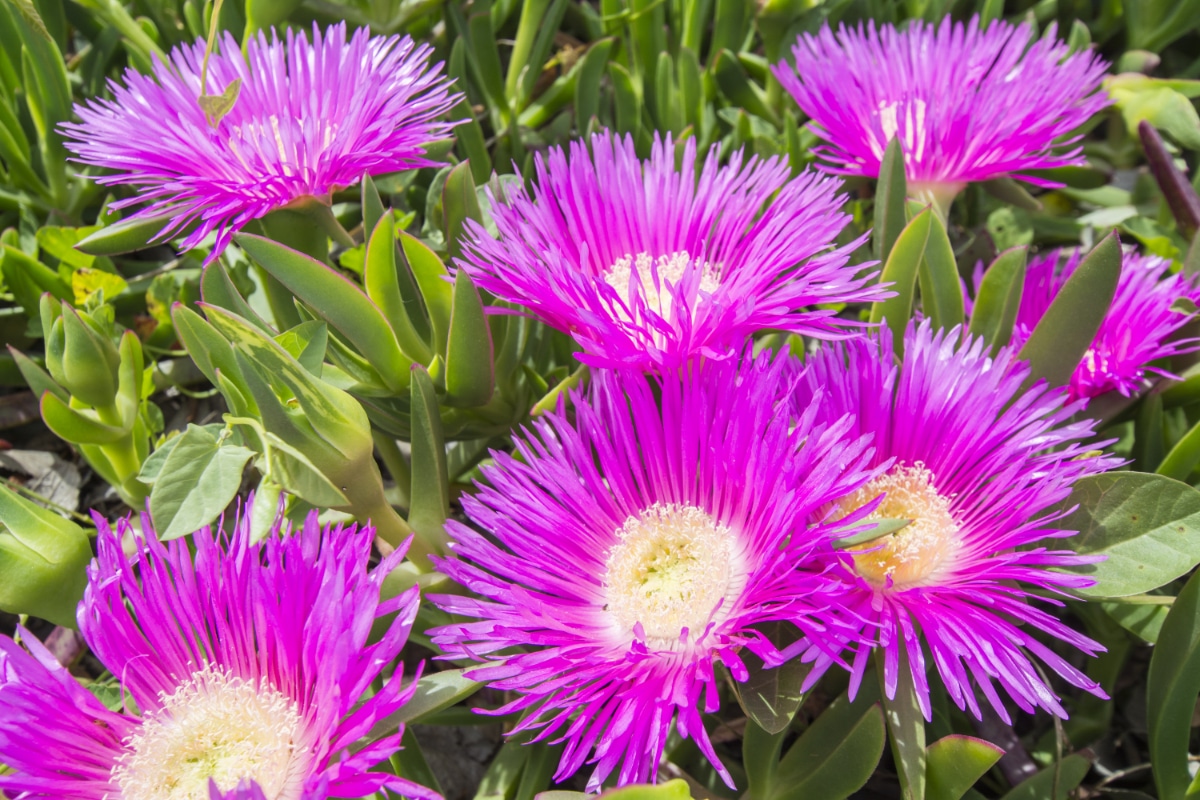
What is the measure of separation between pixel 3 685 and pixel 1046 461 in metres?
0.74

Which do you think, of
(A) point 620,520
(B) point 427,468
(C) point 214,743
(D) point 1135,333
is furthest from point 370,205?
(D) point 1135,333

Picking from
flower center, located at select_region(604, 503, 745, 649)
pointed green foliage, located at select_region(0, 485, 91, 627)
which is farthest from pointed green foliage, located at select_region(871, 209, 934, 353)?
pointed green foliage, located at select_region(0, 485, 91, 627)

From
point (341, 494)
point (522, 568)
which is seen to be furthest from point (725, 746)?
point (341, 494)

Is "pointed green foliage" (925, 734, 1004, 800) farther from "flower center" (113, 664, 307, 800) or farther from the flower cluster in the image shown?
"flower center" (113, 664, 307, 800)

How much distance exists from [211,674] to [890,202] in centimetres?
70

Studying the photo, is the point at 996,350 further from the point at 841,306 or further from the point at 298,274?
the point at 298,274

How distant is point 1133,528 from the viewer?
0.75 meters

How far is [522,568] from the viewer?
723 mm

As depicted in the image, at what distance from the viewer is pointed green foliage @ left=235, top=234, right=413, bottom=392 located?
29.7 inches

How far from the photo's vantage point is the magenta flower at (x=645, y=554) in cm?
63

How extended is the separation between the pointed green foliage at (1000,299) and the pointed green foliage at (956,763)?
364mm

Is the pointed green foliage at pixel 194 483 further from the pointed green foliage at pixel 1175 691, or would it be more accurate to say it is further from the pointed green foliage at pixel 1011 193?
the pointed green foliage at pixel 1011 193

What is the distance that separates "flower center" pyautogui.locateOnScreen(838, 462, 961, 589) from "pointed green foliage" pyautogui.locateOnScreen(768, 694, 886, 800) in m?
0.11

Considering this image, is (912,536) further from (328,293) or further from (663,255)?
(328,293)
